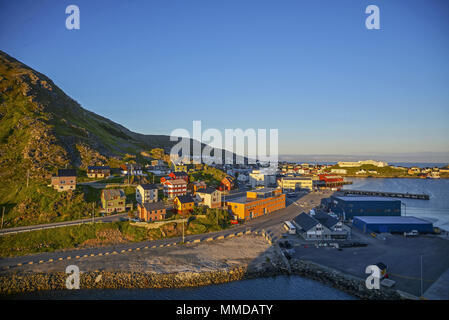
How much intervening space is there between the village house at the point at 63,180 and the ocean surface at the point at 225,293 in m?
19.8

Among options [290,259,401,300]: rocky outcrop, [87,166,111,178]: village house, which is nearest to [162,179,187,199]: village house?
[87,166,111,178]: village house

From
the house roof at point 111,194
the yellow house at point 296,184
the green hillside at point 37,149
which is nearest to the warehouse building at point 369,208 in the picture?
the house roof at point 111,194

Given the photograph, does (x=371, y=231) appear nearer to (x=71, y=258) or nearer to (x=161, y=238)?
(x=161, y=238)

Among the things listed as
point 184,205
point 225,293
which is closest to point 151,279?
point 225,293

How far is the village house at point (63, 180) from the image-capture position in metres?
36.8

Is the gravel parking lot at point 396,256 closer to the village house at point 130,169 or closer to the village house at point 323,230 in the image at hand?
the village house at point 323,230

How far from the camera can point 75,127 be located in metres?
65.5

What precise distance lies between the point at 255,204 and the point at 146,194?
17.5m

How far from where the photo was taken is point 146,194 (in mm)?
40250

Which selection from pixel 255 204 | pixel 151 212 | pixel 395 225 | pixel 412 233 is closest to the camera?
pixel 412 233

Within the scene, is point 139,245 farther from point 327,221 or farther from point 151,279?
point 327,221

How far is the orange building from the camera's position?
4009cm

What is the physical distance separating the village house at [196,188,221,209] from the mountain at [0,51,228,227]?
16.3 m
